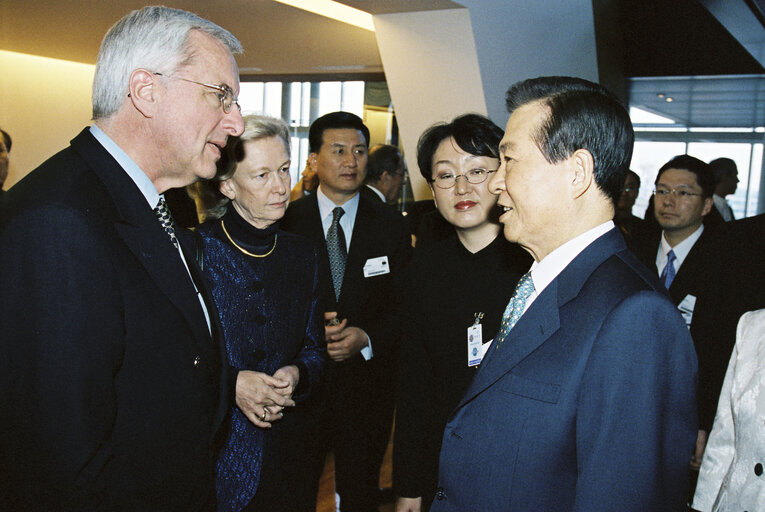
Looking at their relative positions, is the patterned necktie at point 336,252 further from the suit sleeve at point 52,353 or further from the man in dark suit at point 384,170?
the suit sleeve at point 52,353

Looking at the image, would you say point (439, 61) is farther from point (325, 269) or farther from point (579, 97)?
point (579, 97)

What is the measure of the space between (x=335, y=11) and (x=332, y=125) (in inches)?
75.6

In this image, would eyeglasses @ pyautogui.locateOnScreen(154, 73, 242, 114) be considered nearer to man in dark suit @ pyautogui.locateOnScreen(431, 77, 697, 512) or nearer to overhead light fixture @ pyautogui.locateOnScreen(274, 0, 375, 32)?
man in dark suit @ pyautogui.locateOnScreen(431, 77, 697, 512)

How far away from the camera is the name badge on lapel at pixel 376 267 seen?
9.78ft

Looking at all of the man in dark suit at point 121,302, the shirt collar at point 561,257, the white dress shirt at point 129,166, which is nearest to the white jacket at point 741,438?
the shirt collar at point 561,257

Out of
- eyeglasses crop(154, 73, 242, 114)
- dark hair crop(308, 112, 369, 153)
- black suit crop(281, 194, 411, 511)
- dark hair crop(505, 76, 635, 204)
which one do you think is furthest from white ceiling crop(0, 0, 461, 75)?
dark hair crop(505, 76, 635, 204)

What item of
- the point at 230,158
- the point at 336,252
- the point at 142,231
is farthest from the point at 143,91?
the point at 336,252

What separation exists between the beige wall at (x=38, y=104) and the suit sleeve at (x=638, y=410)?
23.9ft

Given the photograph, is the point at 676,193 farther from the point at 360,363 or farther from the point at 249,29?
the point at 249,29

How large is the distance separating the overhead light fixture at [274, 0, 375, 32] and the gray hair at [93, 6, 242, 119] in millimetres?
3343

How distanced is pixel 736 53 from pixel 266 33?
5674mm

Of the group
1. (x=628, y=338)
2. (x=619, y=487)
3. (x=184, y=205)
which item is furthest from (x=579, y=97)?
Result: (x=184, y=205)

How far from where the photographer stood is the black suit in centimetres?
294

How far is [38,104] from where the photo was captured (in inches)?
269
